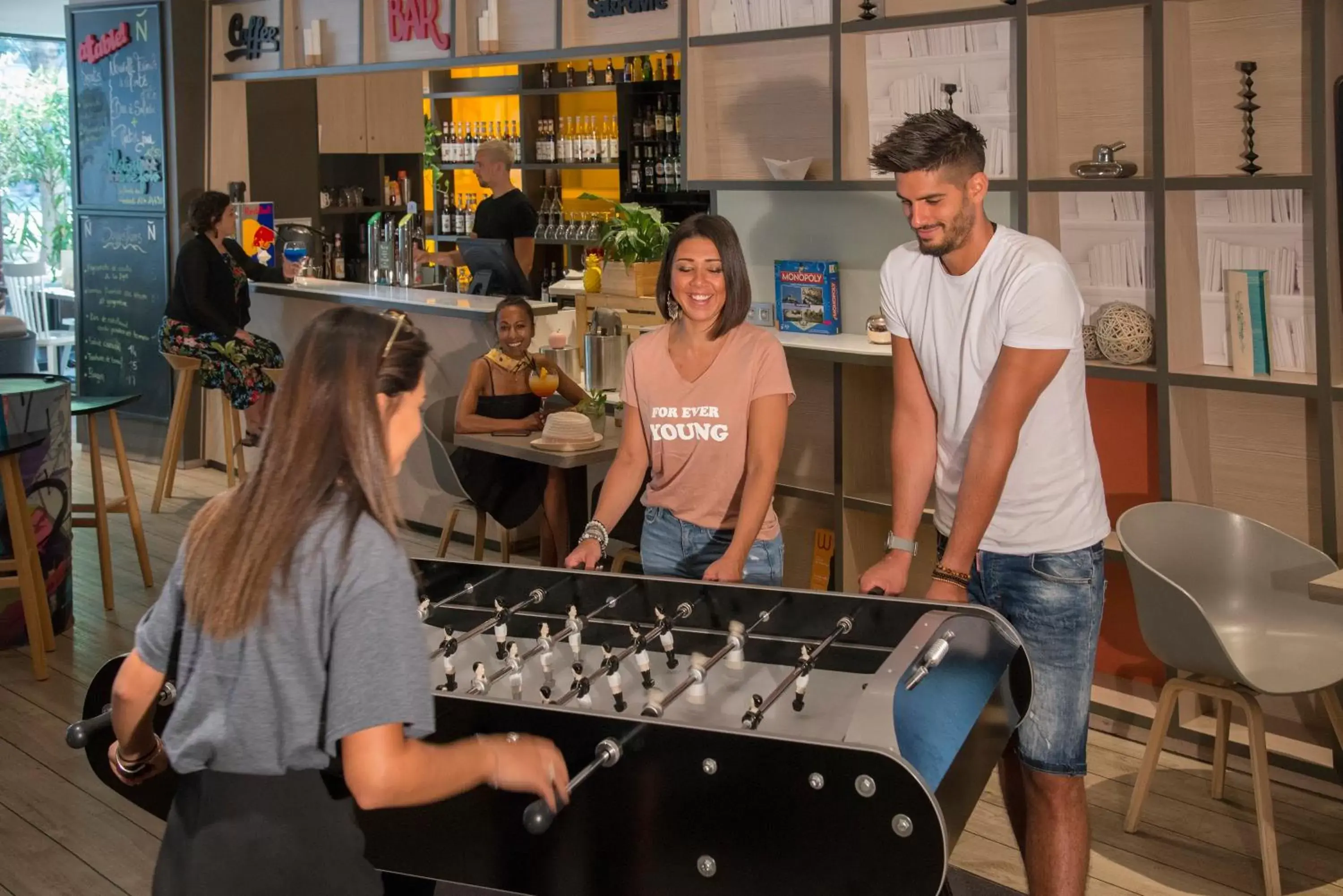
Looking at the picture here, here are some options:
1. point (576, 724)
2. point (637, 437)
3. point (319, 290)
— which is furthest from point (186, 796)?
point (319, 290)

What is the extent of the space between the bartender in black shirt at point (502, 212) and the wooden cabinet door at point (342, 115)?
1.71m

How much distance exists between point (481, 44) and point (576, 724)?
478 centimetres

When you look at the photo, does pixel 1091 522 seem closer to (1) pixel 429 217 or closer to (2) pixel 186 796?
(2) pixel 186 796

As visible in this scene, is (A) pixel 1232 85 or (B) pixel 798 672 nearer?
(B) pixel 798 672

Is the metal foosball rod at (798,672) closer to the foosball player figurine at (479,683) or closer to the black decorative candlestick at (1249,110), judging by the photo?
the foosball player figurine at (479,683)

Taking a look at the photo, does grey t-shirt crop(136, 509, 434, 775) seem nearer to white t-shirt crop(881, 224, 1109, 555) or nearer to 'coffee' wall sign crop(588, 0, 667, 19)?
white t-shirt crop(881, 224, 1109, 555)

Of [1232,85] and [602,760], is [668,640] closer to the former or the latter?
[602,760]

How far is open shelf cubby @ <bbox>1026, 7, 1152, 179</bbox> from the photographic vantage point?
4.20m

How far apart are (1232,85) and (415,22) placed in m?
4.13

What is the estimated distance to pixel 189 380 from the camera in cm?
761

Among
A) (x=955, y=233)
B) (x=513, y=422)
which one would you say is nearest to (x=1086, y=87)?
(x=955, y=233)

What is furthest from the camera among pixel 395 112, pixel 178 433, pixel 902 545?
pixel 395 112

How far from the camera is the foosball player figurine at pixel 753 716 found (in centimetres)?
218

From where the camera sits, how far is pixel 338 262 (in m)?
9.12
